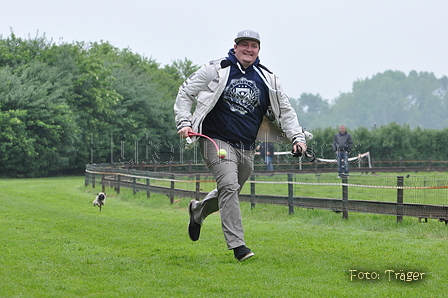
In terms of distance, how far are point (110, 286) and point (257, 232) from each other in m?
4.76

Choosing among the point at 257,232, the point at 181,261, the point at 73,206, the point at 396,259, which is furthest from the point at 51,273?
the point at 73,206

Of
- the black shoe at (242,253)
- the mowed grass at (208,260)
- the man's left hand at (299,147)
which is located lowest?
the mowed grass at (208,260)

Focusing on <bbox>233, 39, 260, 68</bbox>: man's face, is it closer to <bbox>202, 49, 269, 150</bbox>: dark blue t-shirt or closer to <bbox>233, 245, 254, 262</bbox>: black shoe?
<bbox>202, 49, 269, 150</bbox>: dark blue t-shirt

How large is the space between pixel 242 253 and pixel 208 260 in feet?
1.46

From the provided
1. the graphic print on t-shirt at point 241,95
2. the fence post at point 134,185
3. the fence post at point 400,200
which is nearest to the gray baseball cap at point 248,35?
the graphic print on t-shirt at point 241,95

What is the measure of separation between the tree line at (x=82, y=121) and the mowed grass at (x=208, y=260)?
27800mm

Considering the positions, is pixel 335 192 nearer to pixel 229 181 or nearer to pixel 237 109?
pixel 237 109

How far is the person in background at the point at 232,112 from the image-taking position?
22.5 feet

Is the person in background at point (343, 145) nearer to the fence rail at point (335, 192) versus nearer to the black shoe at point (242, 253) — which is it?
the fence rail at point (335, 192)

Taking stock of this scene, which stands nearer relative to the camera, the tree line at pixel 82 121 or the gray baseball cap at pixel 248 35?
the gray baseball cap at pixel 248 35

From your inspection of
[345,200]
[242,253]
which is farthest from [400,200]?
[242,253]

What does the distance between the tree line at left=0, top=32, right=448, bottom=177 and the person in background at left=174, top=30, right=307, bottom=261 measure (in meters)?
31.1

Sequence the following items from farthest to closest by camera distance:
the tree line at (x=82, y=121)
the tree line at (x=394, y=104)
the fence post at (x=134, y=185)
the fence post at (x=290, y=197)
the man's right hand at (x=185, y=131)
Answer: the tree line at (x=394, y=104) < the tree line at (x=82, y=121) < the fence post at (x=134, y=185) < the fence post at (x=290, y=197) < the man's right hand at (x=185, y=131)

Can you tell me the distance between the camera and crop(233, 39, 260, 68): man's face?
278 inches
